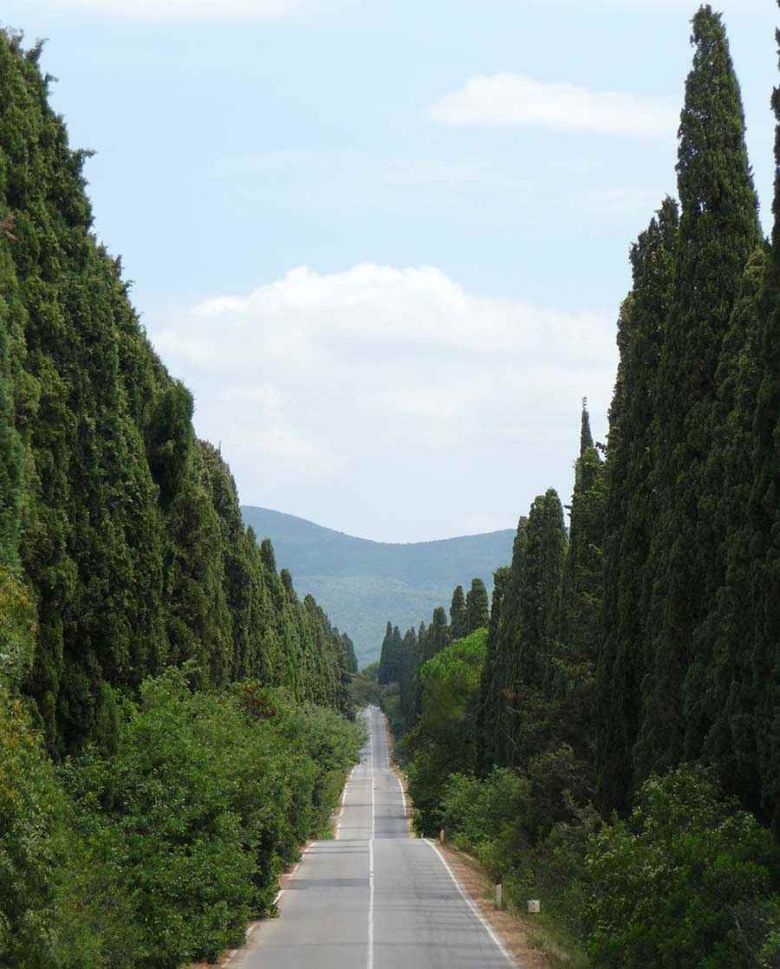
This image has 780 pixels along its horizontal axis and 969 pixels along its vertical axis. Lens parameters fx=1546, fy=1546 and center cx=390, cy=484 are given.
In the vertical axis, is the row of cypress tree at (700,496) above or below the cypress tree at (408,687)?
above

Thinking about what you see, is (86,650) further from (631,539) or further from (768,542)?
(768,542)

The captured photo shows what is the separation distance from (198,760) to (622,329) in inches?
610

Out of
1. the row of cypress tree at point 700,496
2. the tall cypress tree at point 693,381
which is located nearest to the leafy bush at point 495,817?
the row of cypress tree at point 700,496

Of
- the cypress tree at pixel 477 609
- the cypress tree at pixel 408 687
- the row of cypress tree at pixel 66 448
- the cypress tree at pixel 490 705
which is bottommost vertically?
the cypress tree at pixel 408 687

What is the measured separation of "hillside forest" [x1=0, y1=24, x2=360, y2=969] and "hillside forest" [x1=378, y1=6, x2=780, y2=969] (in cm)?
559

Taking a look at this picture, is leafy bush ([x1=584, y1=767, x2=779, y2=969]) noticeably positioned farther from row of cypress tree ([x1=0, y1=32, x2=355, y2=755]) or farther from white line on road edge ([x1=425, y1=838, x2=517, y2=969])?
row of cypress tree ([x1=0, y1=32, x2=355, y2=755])

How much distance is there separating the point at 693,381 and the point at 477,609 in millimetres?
70327

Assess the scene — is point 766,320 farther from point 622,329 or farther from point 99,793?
point 622,329

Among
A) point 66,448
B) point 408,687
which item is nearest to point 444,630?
point 408,687

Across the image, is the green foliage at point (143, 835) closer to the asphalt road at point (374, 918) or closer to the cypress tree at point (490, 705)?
the asphalt road at point (374, 918)

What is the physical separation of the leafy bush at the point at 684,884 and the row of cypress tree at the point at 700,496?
24.3 inches

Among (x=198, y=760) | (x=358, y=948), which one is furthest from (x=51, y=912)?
(x=358, y=948)

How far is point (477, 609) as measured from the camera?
92188 mm

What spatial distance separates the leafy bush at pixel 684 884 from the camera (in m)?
14.3
